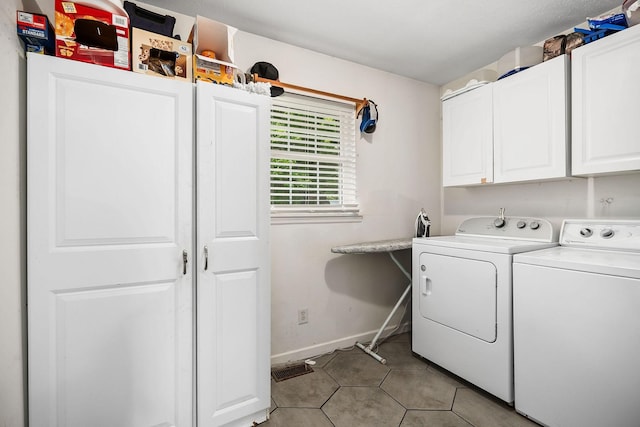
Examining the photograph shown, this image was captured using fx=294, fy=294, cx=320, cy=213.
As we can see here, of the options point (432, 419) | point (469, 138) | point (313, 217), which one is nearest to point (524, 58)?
point (469, 138)

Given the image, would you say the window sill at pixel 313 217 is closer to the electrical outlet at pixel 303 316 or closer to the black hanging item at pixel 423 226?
the black hanging item at pixel 423 226

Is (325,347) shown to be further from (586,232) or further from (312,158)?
(586,232)

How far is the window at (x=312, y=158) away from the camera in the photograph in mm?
2320

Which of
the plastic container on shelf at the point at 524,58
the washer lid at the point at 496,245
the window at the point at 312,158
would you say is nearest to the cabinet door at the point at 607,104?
the plastic container on shelf at the point at 524,58

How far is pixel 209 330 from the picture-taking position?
1.50 meters

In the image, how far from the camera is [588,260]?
149 centimetres

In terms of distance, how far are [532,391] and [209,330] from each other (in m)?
1.80

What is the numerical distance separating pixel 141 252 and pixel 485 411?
2.12m

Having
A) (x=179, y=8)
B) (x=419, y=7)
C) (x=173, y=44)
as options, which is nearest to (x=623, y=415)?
(x=419, y=7)

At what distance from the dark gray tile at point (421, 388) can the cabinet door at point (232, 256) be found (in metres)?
0.88

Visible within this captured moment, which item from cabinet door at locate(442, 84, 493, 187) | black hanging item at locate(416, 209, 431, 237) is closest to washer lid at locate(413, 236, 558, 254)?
black hanging item at locate(416, 209, 431, 237)

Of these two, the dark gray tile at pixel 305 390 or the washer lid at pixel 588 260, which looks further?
the dark gray tile at pixel 305 390

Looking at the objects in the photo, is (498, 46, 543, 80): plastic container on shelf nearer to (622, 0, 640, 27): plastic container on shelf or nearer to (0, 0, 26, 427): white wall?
(622, 0, 640, 27): plastic container on shelf

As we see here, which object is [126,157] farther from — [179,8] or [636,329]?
[636,329]
